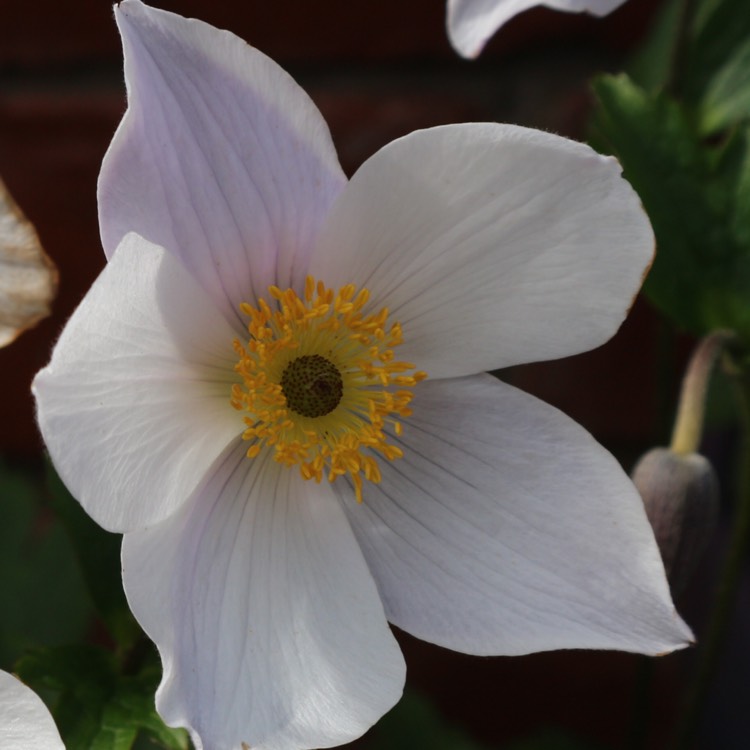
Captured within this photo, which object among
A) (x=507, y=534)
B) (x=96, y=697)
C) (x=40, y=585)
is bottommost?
(x=40, y=585)

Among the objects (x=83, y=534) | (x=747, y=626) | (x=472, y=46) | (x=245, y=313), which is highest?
(x=472, y=46)

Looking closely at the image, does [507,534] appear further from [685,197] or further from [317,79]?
[317,79]

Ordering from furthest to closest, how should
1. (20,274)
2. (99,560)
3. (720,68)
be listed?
1. (720,68)
2. (99,560)
3. (20,274)

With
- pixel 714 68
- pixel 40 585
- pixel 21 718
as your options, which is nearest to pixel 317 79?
pixel 714 68

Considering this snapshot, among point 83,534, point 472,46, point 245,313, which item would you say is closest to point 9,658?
point 83,534

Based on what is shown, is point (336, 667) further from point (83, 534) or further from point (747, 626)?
point (747, 626)

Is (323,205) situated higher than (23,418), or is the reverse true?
(323,205)

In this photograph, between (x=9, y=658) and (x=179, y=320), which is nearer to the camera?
(x=179, y=320)
